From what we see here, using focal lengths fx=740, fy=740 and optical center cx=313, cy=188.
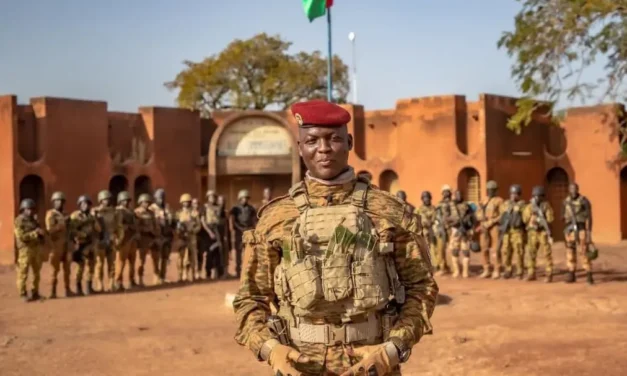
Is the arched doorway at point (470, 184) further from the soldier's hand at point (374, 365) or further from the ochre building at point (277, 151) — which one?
the soldier's hand at point (374, 365)

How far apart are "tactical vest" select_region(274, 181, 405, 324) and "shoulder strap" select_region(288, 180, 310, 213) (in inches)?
1.7

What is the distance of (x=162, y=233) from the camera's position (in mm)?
14844

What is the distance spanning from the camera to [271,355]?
9.52 ft

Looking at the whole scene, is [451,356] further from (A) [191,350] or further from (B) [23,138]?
(B) [23,138]

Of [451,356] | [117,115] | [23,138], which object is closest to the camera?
[451,356]

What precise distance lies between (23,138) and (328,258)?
17.4 metres

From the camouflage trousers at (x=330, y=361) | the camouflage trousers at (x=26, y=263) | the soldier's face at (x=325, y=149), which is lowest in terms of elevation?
the camouflage trousers at (x=26, y=263)

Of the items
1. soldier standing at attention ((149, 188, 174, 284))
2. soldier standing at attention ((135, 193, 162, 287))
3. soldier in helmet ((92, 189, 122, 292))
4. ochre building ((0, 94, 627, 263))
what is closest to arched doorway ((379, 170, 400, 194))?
ochre building ((0, 94, 627, 263))

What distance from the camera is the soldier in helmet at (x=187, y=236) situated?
15133mm

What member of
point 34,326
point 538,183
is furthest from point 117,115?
point 538,183

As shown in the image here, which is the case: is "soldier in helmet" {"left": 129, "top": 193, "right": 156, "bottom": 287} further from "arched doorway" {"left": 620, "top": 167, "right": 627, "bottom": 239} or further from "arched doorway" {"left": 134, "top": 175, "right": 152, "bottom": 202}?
"arched doorway" {"left": 620, "top": 167, "right": 627, "bottom": 239}

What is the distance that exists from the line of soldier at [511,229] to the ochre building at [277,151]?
4952 mm

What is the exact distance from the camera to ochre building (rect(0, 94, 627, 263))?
18688 millimetres

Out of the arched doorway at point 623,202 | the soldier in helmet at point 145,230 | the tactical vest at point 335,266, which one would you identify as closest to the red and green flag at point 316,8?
the soldier in helmet at point 145,230
